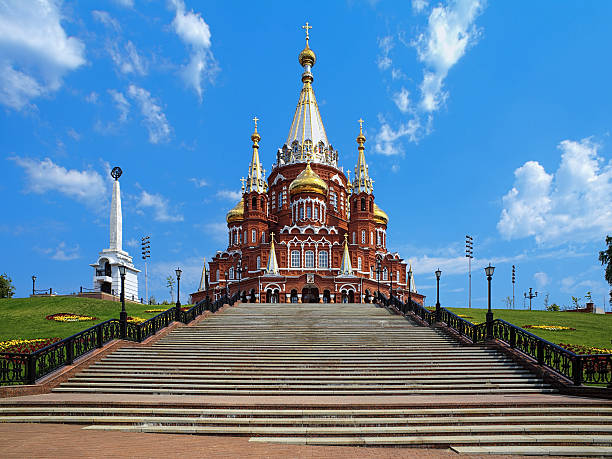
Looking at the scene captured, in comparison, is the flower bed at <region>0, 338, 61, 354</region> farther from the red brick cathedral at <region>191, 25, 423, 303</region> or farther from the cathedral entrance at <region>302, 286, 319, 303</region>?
the cathedral entrance at <region>302, 286, 319, 303</region>

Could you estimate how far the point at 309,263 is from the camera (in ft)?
152

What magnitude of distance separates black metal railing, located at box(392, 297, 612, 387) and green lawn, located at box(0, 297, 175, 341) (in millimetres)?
16807

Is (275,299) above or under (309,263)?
under

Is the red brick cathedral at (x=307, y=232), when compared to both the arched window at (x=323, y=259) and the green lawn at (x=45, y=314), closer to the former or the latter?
the arched window at (x=323, y=259)

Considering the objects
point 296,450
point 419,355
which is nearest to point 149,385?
point 296,450

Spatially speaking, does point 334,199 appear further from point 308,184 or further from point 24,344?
point 24,344

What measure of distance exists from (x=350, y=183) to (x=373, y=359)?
4288 centimetres

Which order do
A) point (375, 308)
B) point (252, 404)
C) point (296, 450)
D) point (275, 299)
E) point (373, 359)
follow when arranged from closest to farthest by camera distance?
point (296, 450), point (252, 404), point (373, 359), point (375, 308), point (275, 299)

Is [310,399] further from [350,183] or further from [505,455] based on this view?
[350,183]

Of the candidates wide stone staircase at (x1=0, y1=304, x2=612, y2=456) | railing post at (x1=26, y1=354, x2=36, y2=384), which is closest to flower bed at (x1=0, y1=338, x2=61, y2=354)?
wide stone staircase at (x1=0, y1=304, x2=612, y2=456)

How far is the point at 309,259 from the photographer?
153 feet

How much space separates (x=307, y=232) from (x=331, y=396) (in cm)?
3528

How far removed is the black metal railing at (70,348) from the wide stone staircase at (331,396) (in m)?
0.78

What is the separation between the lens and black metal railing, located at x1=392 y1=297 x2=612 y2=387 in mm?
12008
